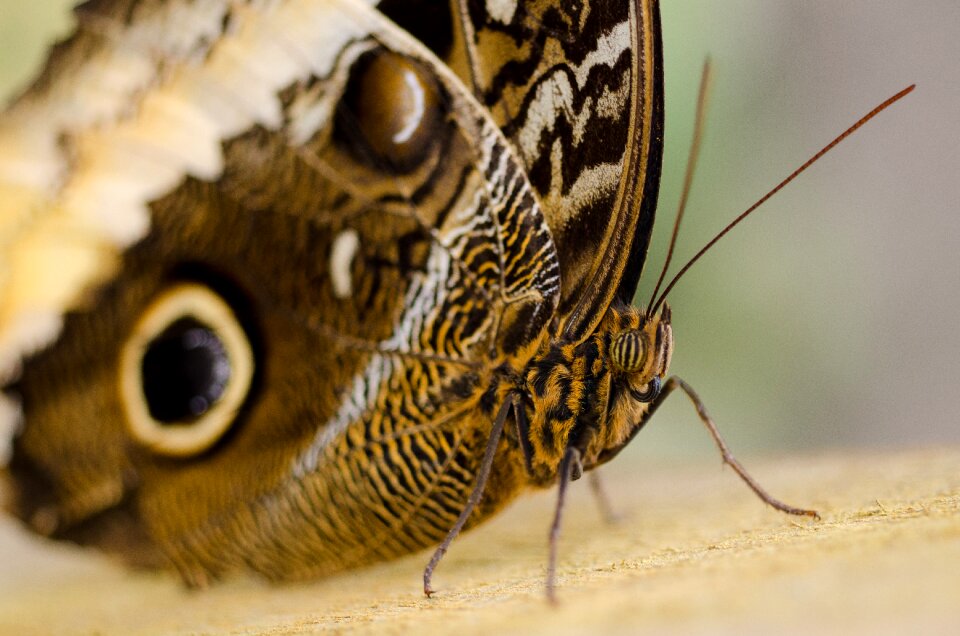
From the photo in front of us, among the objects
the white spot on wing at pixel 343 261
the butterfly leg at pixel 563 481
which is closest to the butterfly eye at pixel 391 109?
the white spot on wing at pixel 343 261

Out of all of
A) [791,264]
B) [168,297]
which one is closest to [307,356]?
[168,297]

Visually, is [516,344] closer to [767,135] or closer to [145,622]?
[145,622]

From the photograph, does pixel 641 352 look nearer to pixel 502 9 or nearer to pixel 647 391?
pixel 647 391

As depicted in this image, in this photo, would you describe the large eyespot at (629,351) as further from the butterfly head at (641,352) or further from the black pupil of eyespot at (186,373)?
the black pupil of eyespot at (186,373)

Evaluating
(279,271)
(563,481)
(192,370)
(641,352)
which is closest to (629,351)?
(641,352)

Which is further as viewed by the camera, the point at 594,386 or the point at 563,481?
the point at 594,386

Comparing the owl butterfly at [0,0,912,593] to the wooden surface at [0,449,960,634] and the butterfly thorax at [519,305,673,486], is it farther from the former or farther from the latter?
the wooden surface at [0,449,960,634]
